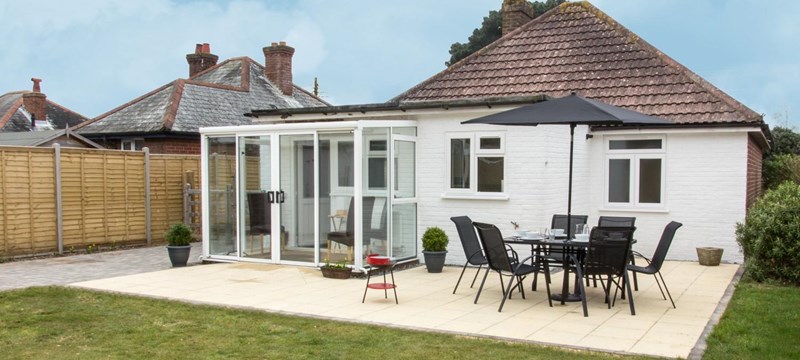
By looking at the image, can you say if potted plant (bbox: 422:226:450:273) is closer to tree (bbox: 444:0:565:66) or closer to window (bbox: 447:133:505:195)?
window (bbox: 447:133:505:195)

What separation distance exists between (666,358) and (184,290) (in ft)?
20.0

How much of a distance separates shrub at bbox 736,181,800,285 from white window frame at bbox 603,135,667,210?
8.50 ft

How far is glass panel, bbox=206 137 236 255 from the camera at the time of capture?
12.4m

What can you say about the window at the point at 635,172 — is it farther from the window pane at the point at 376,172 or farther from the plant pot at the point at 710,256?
the window pane at the point at 376,172

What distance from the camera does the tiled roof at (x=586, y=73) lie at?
13.2 m

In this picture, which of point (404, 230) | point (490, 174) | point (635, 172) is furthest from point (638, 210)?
point (404, 230)

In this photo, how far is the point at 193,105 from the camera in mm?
20484

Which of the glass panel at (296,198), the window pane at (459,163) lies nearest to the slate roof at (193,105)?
the glass panel at (296,198)

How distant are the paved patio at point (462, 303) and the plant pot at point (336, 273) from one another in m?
0.12

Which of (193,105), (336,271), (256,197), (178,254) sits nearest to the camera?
(336,271)

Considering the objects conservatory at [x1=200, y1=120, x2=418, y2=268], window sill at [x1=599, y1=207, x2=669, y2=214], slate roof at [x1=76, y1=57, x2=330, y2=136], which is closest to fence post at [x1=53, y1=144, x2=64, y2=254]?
conservatory at [x1=200, y1=120, x2=418, y2=268]

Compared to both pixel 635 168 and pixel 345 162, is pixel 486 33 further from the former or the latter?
pixel 345 162

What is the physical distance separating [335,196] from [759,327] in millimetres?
6220

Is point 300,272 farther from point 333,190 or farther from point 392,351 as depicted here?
point 392,351
